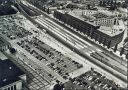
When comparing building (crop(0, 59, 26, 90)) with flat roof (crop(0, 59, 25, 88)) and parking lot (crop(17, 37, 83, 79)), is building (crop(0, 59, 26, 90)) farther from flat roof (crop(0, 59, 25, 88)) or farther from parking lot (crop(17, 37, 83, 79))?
parking lot (crop(17, 37, 83, 79))

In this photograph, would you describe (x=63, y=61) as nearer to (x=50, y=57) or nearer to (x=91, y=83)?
(x=50, y=57)

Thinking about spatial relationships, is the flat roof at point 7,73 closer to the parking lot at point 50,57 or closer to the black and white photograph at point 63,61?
the black and white photograph at point 63,61

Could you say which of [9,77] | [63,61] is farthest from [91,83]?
[9,77]

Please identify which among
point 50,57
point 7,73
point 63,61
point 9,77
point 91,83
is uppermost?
point 7,73

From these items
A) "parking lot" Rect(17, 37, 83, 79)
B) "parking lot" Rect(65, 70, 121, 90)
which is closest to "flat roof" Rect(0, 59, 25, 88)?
"parking lot" Rect(65, 70, 121, 90)

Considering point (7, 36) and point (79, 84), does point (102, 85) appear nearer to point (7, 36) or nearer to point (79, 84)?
point (79, 84)

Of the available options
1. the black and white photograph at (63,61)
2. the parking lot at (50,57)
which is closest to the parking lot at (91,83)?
the black and white photograph at (63,61)
